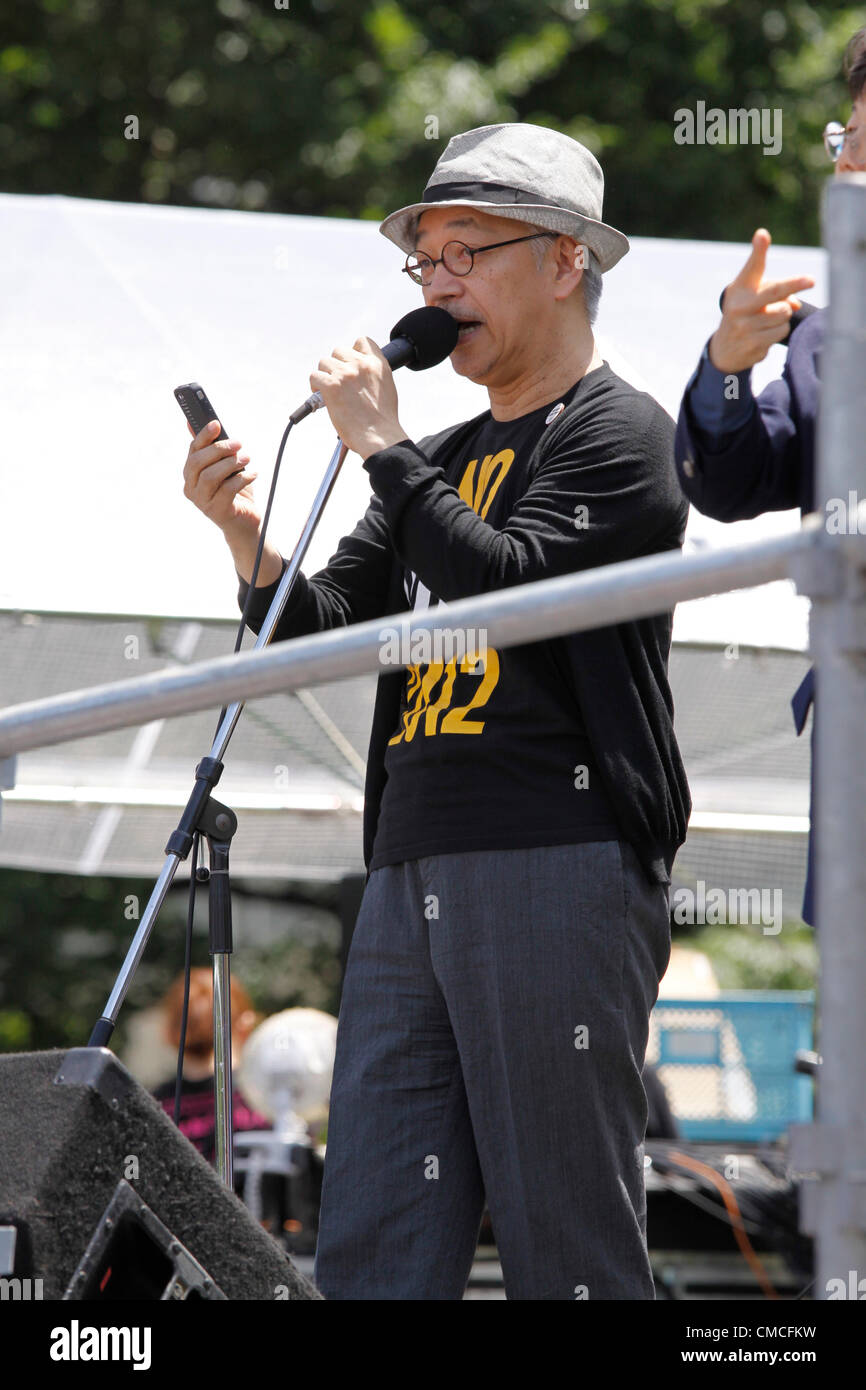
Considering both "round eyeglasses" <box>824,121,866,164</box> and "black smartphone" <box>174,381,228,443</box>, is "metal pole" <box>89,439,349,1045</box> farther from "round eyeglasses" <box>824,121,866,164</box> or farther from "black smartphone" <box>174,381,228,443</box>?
"round eyeglasses" <box>824,121,866,164</box>

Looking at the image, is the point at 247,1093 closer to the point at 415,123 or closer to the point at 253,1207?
the point at 253,1207

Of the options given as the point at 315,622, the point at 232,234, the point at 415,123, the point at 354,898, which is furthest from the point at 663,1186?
the point at 415,123

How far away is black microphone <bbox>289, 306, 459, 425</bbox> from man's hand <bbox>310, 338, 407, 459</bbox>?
48 mm

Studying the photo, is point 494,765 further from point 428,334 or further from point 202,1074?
point 202,1074

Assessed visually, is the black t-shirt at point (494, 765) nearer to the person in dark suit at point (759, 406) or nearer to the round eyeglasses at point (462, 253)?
the person in dark suit at point (759, 406)

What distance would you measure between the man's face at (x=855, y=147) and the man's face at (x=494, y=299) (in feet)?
1.49

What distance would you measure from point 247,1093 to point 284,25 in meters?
7.26

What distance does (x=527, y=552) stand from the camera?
2.11 metres

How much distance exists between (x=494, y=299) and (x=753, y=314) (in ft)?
1.97

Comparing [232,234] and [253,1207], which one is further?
[253,1207]

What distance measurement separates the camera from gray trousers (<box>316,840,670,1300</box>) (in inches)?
80.0

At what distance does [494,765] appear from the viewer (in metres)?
2.11

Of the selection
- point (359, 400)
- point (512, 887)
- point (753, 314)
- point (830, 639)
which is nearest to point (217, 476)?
point (359, 400)
